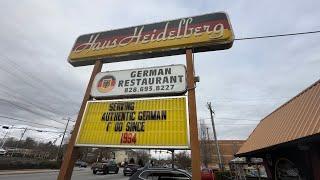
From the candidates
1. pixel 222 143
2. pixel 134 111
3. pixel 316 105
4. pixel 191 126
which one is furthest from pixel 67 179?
pixel 222 143

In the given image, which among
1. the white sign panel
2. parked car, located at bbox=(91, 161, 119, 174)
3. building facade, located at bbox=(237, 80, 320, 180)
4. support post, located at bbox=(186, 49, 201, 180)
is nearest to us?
support post, located at bbox=(186, 49, 201, 180)

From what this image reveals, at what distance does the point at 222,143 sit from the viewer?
320 ft

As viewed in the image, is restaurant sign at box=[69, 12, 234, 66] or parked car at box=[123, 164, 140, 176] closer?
restaurant sign at box=[69, 12, 234, 66]

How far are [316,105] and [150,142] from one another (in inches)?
237

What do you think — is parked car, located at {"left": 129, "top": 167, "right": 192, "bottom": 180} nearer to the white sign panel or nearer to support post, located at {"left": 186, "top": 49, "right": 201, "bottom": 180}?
support post, located at {"left": 186, "top": 49, "right": 201, "bottom": 180}

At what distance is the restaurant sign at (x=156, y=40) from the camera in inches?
355

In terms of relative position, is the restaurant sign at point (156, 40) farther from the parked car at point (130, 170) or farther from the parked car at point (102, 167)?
the parked car at point (102, 167)

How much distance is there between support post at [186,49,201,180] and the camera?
23.6 ft

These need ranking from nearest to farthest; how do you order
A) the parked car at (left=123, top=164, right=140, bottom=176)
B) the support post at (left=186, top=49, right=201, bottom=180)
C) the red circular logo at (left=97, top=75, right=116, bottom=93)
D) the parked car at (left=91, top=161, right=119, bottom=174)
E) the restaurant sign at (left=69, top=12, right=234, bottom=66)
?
the support post at (left=186, top=49, right=201, bottom=180)
the restaurant sign at (left=69, top=12, right=234, bottom=66)
the red circular logo at (left=97, top=75, right=116, bottom=93)
the parked car at (left=123, top=164, right=140, bottom=176)
the parked car at (left=91, top=161, right=119, bottom=174)

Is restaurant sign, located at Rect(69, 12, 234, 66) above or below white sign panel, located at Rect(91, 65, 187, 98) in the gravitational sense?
above

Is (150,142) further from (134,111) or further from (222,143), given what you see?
(222,143)

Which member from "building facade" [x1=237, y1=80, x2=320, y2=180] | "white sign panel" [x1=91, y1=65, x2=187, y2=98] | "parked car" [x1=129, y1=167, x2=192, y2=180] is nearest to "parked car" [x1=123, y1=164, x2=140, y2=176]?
"building facade" [x1=237, y1=80, x2=320, y2=180]

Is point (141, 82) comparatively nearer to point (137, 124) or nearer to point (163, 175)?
point (137, 124)

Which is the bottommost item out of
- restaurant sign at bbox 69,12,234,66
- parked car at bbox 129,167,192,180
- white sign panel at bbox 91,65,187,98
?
parked car at bbox 129,167,192,180
